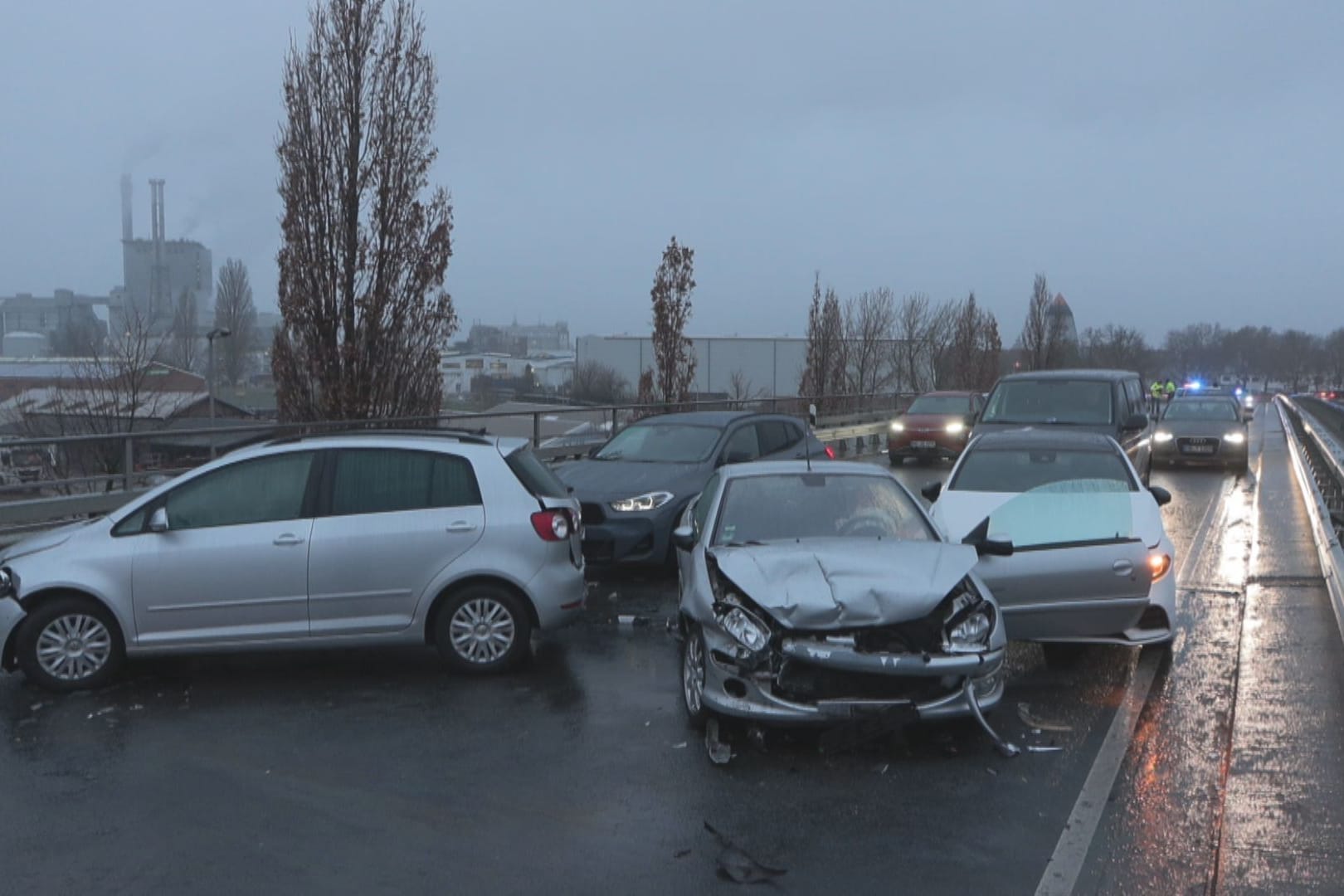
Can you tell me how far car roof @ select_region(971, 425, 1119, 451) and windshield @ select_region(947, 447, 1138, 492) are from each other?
5cm

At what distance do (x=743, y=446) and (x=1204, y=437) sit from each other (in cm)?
1393

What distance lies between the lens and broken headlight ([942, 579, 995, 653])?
20.5 feet

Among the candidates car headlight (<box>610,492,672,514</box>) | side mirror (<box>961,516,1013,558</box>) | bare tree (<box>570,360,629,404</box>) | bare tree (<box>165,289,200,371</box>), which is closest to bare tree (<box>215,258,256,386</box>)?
bare tree (<box>165,289,200,371</box>)

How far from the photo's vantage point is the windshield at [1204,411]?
24.1 metres

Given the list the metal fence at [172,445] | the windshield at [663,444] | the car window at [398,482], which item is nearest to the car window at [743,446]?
the windshield at [663,444]

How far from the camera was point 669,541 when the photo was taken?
11445 mm

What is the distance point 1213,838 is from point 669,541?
681cm

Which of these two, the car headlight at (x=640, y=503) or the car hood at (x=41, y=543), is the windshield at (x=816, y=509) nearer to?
the car headlight at (x=640, y=503)

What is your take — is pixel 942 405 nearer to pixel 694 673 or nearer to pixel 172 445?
pixel 172 445

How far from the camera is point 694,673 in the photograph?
261 inches

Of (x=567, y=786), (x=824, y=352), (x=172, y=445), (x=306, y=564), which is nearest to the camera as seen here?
(x=567, y=786)

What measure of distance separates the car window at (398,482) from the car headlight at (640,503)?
3475 mm

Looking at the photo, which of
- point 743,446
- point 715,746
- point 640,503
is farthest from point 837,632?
point 743,446

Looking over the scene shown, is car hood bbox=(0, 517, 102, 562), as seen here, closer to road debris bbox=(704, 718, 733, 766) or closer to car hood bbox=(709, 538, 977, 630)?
car hood bbox=(709, 538, 977, 630)
